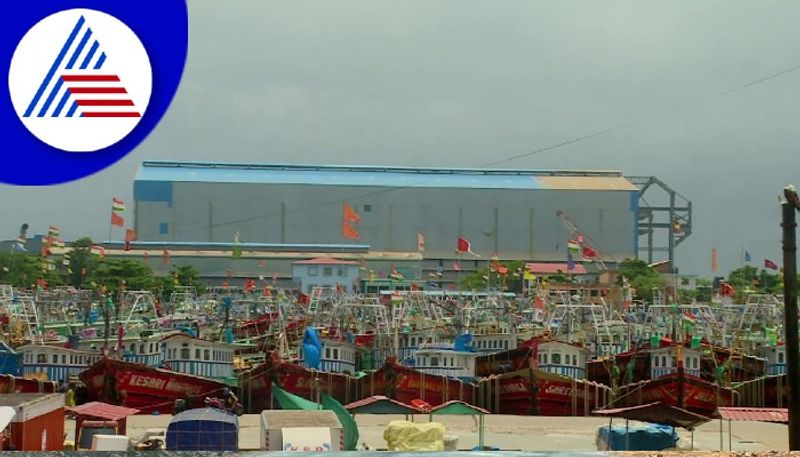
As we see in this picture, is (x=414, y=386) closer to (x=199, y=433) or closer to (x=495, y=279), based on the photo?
(x=199, y=433)

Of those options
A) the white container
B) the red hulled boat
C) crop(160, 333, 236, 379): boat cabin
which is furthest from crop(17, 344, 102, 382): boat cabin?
the white container

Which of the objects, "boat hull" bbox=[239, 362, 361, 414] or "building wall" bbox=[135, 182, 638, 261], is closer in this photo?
"boat hull" bbox=[239, 362, 361, 414]

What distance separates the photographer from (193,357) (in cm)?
2588

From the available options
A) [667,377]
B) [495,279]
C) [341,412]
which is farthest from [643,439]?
[495,279]

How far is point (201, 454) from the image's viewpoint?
4.78 m

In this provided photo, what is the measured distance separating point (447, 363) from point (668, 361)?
21.3ft

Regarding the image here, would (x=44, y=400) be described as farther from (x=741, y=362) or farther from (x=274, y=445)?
(x=741, y=362)

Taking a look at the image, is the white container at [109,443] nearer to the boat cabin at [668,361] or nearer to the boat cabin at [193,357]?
the boat cabin at [193,357]

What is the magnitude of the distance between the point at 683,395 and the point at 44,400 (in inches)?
590

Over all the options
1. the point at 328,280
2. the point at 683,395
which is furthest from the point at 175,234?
the point at 683,395

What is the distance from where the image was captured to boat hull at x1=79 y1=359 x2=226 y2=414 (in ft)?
75.2

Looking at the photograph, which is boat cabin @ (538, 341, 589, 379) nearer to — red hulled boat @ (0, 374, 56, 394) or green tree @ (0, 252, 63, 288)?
red hulled boat @ (0, 374, 56, 394)

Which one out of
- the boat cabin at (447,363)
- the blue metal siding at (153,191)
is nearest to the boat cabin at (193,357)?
the boat cabin at (447,363)

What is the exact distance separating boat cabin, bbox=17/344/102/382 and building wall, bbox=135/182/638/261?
4151 cm
